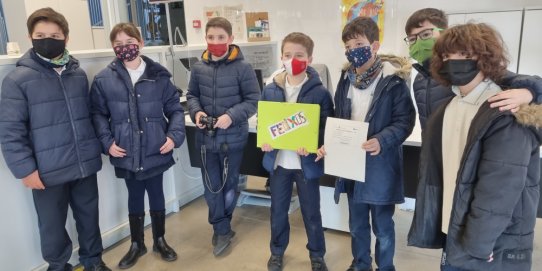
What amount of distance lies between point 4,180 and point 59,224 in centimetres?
36

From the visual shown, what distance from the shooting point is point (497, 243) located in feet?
4.27

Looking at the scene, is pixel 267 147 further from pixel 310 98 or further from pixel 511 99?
pixel 511 99

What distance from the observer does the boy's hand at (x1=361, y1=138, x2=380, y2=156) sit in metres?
1.77

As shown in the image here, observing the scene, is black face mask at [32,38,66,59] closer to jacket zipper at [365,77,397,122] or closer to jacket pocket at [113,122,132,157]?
jacket pocket at [113,122,132,157]

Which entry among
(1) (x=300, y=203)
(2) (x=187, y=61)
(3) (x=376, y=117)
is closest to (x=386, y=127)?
(3) (x=376, y=117)

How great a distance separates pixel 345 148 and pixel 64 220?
4.99 ft

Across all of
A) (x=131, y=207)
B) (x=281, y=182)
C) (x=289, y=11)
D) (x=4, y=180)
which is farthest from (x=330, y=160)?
(x=289, y=11)

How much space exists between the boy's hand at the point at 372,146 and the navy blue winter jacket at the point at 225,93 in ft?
2.74

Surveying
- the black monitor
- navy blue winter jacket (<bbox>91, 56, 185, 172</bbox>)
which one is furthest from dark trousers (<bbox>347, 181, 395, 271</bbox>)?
the black monitor

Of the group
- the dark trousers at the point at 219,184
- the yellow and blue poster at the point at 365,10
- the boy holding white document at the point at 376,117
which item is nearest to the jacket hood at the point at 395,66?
the boy holding white document at the point at 376,117

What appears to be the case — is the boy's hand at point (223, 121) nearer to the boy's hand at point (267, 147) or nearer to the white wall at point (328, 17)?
the boy's hand at point (267, 147)

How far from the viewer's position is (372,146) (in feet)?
5.83

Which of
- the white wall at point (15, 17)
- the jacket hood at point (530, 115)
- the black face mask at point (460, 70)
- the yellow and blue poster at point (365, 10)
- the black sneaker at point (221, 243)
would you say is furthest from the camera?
the white wall at point (15, 17)

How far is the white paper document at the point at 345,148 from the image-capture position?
181 centimetres
